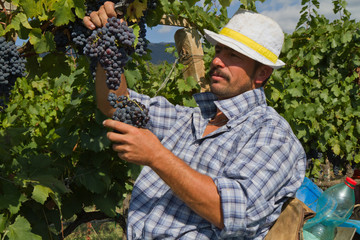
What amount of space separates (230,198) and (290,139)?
0.47 metres

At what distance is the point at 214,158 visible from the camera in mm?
2119

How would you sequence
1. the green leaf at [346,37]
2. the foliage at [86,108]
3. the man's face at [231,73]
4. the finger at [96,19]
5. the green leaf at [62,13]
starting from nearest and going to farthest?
the finger at [96,19] → the green leaf at [62,13] → the foliage at [86,108] → the man's face at [231,73] → the green leaf at [346,37]

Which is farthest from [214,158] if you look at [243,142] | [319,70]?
[319,70]

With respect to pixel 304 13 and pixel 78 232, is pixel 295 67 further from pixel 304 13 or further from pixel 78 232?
pixel 78 232

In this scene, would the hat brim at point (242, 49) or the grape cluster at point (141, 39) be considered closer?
the grape cluster at point (141, 39)

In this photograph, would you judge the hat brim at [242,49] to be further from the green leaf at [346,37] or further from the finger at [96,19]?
the green leaf at [346,37]

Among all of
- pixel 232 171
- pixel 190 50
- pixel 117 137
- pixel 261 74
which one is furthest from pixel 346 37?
pixel 117 137

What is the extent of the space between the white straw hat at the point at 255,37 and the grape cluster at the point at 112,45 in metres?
0.73

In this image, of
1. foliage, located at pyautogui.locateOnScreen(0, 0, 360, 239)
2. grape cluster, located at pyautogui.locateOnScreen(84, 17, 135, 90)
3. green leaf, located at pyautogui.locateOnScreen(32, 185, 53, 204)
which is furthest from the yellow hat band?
green leaf, located at pyautogui.locateOnScreen(32, 185, 53, 204)

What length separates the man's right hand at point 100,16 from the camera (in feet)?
5.68

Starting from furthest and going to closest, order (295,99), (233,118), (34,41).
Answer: (295,99), (233,118), (34,41)

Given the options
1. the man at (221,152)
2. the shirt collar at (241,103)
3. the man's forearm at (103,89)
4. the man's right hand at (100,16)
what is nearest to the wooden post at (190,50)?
the man at (221,152)

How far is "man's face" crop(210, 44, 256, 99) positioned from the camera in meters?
2.36

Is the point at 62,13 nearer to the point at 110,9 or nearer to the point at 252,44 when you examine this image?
the point at 110,9
